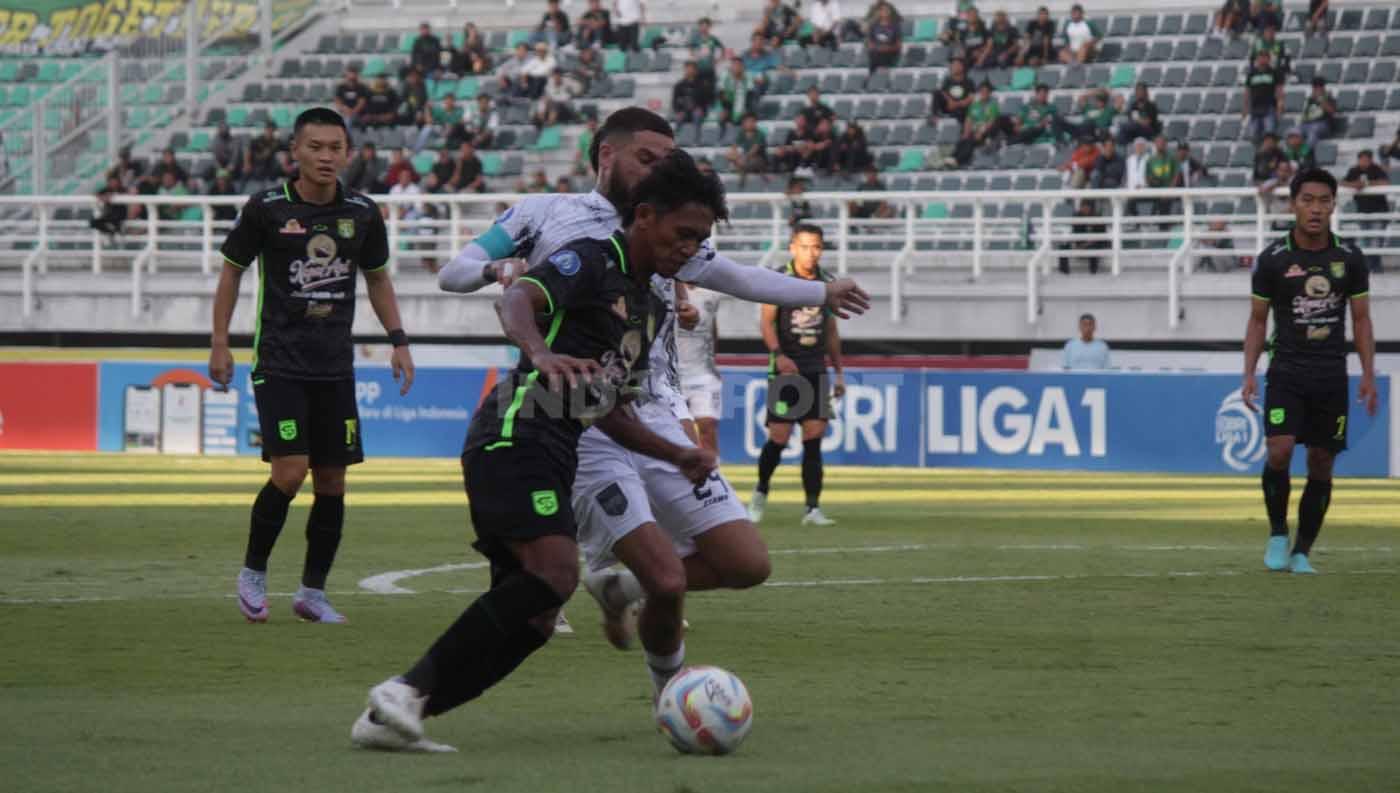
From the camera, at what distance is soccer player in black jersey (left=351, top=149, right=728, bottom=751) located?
635 cm

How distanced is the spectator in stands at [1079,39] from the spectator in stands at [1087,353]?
25.9ft

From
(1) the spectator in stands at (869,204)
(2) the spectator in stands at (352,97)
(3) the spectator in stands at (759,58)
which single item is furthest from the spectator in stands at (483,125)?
(1) the spectator in stands at (869,204)

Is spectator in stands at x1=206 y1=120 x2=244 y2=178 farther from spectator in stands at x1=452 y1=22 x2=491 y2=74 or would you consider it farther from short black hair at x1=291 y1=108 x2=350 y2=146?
short black hair at x1=291 y1=108 x2=350 y2=146

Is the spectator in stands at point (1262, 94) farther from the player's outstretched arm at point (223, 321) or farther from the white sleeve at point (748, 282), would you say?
the white sleeve at point (748, 282)

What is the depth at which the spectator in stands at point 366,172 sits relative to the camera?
110 ft

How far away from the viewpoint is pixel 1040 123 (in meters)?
31.8

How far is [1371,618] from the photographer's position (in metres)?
10.4

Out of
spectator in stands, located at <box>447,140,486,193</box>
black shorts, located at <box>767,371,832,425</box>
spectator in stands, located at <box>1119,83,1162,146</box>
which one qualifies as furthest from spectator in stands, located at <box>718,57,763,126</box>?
black shorts, located at <box>767,371,832,425</box>

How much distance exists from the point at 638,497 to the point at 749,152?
25.8m

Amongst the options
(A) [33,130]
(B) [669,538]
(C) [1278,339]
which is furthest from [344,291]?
(A) [33,130]

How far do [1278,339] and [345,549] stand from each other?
233 inches

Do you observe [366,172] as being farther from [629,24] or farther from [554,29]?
[629,24]

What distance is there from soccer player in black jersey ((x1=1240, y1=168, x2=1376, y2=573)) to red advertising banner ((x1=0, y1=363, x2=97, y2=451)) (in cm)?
2026

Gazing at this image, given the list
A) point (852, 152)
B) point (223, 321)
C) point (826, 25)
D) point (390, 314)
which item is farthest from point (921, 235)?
point (223, 321)
